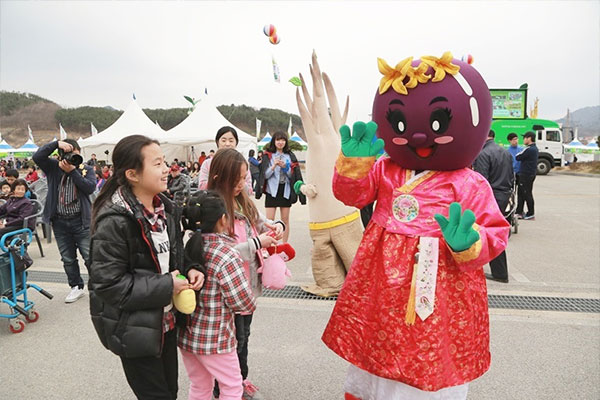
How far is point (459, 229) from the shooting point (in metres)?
1.48

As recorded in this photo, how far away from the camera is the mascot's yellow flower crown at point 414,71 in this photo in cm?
169

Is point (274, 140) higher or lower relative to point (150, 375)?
higher

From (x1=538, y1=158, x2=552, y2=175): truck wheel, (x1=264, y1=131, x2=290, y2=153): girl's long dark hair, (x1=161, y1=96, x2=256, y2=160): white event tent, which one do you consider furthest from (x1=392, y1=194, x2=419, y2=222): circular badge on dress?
(x1=538, y1=158, x2=552, y2=175): truck wheel

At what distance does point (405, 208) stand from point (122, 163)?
4.05ft

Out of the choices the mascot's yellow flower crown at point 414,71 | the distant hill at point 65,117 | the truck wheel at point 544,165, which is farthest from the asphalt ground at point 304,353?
the distant hill at point 65,117

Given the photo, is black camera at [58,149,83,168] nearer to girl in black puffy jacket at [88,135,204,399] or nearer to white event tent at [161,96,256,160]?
girl in black puffy jacket at [88,135,204,399]

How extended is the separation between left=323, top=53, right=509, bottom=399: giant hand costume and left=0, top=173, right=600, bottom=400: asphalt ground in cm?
79

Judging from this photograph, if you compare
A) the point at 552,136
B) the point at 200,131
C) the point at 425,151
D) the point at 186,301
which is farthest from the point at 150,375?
the point at 552,136

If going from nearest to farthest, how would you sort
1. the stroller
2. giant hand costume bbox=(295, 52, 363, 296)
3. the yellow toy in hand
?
1. the yellow toy in hand
2. the stroller
3. giant hand costume bbox=(295, 52, 363, 296)

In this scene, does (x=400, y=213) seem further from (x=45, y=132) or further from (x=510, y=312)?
(x=45, y=132)

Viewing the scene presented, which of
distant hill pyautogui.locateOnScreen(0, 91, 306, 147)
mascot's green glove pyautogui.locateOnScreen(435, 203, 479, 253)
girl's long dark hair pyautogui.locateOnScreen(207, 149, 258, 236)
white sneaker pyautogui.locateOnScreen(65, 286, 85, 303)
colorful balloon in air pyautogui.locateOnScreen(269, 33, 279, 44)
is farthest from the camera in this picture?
distant hill pyautogui.locateOnScreen(0, 91, 306, 147)

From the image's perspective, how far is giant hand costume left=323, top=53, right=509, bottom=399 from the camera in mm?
1635

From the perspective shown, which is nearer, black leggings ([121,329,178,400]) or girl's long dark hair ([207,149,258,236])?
black leggings ([121,329,178,400])

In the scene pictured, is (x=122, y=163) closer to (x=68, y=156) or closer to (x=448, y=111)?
(x=448, y=111)
